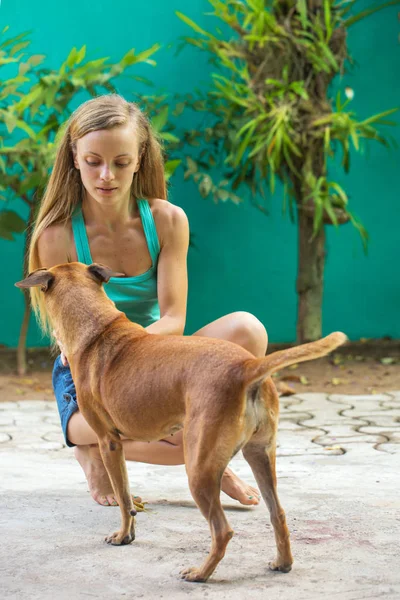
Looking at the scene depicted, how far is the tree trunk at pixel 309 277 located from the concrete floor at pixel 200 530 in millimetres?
2463

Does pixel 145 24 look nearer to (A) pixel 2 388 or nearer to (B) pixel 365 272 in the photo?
(B) pixel 365 272

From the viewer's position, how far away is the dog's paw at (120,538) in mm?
2348

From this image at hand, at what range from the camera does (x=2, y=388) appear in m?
5.35

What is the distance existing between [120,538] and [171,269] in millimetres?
1012

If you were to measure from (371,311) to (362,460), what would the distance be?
11.8ft

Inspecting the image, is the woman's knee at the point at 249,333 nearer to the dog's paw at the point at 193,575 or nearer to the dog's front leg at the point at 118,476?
the dog's front leg at the point at 118,476

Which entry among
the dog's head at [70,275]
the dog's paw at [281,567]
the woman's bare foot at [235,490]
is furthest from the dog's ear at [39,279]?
the dog's paw at [281,567]

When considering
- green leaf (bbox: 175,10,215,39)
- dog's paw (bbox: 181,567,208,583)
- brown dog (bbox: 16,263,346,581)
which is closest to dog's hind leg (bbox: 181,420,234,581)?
brown dog (bbox: 16,263,346,581)

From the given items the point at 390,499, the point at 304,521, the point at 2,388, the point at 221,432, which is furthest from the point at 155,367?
the point at 2,388

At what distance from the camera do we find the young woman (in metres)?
2.79

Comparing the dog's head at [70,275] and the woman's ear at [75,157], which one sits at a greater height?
the woman's ear at [75,157]

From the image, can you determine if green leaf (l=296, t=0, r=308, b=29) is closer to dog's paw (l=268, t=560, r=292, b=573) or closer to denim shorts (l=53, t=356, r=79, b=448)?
denim shorts (l=53, t=356, r=79, b=448)

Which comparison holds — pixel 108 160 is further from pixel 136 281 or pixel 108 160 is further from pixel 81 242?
pixel 136 281

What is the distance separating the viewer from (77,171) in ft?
9.83
